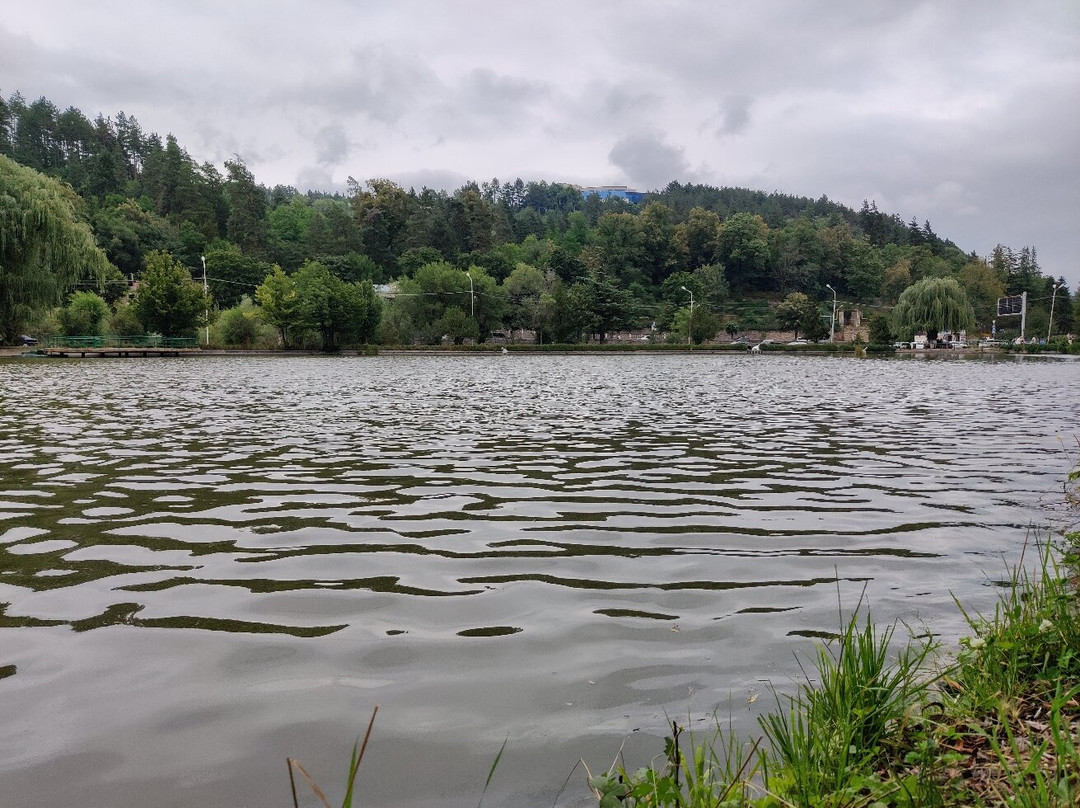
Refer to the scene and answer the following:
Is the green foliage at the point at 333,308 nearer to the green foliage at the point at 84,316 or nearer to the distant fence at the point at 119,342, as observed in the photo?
the distant fence at the point at 119,342

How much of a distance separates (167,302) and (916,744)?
73.6 m

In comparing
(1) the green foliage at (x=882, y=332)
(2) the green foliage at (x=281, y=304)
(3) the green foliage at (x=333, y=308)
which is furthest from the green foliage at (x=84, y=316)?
(1) the green foliage at (x=882, y=332)

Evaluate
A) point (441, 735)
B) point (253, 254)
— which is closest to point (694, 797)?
point (441, 735)

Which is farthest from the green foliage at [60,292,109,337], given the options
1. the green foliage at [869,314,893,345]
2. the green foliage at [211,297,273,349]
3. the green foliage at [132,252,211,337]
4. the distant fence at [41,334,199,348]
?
the green foliage at [869,314,893,345]

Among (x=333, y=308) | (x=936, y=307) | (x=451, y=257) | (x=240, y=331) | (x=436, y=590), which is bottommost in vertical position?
(x=436, y=590)

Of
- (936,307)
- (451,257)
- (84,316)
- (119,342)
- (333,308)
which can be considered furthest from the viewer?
(451,257)

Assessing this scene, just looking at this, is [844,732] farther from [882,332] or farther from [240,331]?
[882,332]

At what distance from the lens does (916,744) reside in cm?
255

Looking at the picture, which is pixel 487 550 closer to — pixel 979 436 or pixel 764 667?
pixel 764 667

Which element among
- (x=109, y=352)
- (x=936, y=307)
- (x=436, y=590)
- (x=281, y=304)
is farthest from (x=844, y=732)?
(x=936, y=307)

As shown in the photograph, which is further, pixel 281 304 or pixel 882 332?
pixel 882 332

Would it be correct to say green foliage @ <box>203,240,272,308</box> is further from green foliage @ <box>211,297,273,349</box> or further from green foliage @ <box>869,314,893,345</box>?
green foliage @ <box>869,314,893,345</box>

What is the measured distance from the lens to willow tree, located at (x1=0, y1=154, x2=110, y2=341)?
136 feet

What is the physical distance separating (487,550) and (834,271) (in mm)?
163168
